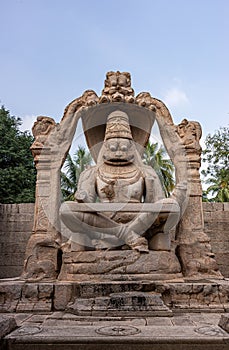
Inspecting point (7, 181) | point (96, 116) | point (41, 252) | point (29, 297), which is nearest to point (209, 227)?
point (96, 116)

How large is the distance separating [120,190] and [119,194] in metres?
0.07

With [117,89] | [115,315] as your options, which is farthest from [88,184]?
[115,315]

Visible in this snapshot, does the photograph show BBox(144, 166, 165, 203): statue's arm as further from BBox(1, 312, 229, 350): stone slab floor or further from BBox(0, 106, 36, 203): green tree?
BBox(0, 106, 36, 203): green tree

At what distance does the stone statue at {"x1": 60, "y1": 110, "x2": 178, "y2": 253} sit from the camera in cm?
495

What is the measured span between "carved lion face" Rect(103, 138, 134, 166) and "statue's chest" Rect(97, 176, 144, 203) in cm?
37

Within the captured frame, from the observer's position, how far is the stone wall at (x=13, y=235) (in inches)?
319

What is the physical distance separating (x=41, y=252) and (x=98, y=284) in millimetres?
1567

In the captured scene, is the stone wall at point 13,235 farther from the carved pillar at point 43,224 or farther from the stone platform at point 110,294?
the stone platform at point 110,294

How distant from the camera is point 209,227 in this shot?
8344mm

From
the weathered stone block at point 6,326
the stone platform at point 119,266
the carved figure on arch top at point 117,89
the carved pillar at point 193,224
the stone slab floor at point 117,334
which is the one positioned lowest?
the stone slab floor at point 117,334

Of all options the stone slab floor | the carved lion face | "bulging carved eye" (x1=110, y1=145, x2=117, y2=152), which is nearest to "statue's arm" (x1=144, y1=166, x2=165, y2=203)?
the carved lion face

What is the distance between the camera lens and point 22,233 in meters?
8.20

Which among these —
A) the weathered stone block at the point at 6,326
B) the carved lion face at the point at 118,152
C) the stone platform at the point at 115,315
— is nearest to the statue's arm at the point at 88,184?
the carved lion face at the point at 118,152

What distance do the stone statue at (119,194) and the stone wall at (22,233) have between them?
304 centimetres
